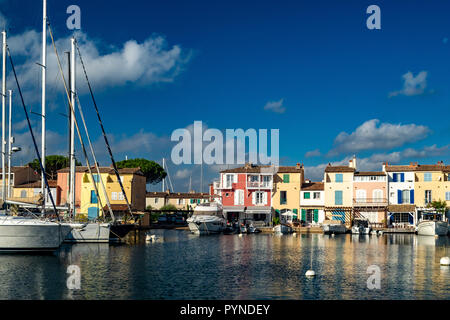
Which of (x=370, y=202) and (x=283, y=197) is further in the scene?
(x=283, y=197)

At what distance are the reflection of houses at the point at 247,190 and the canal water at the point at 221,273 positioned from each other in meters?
35.7

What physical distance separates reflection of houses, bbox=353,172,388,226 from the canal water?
105 feet

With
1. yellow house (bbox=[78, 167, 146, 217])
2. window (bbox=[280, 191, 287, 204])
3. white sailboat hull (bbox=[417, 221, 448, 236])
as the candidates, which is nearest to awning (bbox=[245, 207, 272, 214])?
window (bbox=[280, 191, 287, 204])

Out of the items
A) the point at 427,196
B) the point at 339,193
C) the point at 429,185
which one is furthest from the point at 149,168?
the point at 429,185

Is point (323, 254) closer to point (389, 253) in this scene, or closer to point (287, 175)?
point (389, 253)

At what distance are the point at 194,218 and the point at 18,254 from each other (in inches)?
1318

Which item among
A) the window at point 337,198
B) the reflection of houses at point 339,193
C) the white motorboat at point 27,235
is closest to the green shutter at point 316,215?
the reflection of houses at point 339,193

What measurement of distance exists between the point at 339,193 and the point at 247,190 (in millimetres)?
14903

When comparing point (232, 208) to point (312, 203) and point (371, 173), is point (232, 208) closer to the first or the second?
point (312, 203)

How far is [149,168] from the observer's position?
113m

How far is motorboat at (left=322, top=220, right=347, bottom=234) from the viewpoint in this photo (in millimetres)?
69750

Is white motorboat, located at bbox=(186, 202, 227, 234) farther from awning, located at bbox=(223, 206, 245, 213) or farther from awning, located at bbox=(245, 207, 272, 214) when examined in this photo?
awning, located at bbox=(245, 207, 272, 214)

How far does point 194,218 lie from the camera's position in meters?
68.2

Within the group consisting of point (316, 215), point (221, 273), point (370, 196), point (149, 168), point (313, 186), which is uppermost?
point (149, 168)
